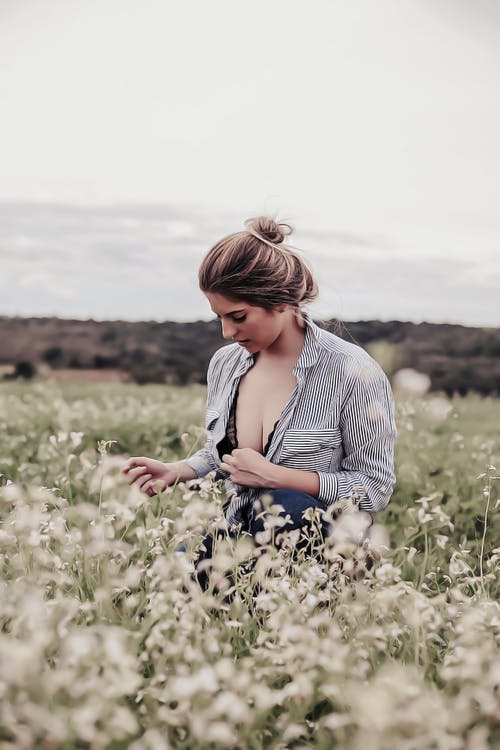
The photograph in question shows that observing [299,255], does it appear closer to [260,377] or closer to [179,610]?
[260,377]

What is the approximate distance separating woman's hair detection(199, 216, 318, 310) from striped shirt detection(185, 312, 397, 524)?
240 millimetres

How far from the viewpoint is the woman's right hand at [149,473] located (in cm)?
340

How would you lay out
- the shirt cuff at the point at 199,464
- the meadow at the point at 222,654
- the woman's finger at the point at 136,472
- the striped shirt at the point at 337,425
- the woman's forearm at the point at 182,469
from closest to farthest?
the meadow at the point at 222,654
the woman's finger at the point at 136,472
the striped shirt at the point at 337,425
the woman's forearm at the point at 182,469
the shirt cuff at the point at 199,464

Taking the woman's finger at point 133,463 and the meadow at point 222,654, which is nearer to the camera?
the meadow at point 222,654

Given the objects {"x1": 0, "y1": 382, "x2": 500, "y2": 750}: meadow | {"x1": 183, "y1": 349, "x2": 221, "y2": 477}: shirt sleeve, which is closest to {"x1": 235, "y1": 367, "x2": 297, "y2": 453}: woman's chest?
{"x1": 183, "y1": 349, "x2": 221, "y2": 477}: shirt sleeve

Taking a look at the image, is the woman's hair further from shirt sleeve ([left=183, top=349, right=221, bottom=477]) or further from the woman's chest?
shirt sleeve ([left=183, top=349, right=221, bottom=477])

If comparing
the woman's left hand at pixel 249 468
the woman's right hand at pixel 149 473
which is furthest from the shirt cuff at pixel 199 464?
the woman's left hand at pixel 249 468

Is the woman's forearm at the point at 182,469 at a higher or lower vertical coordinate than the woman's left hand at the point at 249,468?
lower

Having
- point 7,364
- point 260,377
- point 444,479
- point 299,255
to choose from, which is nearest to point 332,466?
point 260,377

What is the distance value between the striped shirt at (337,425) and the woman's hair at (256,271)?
24cm

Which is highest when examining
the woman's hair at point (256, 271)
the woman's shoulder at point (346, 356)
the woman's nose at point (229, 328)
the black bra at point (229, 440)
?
the woman's hair at point (256, 271)

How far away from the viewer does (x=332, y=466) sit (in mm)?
3621

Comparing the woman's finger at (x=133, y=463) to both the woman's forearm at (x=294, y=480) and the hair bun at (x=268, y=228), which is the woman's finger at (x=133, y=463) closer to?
the woman's forearm at (x=294, y=480)

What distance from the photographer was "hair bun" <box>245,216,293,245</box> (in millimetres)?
3570
